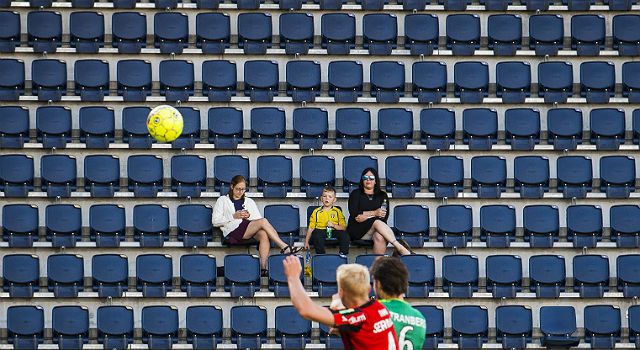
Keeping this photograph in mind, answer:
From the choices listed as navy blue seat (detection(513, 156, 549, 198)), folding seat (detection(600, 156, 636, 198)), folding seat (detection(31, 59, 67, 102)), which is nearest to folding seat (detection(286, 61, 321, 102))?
navy blue seat (detection(513, 156, 549, 198))

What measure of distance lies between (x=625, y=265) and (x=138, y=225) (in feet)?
20.0

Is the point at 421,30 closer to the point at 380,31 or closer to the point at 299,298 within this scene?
the point at 380,31

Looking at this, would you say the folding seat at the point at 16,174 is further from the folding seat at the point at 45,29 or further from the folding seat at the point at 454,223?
the folding seat at the point at 454,223

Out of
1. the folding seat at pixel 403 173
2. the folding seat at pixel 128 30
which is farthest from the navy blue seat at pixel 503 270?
the folding seat at pixel 128 30

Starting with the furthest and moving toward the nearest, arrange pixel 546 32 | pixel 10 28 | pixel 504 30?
pixel 546 32, pixel 504 30, pixel 10 28

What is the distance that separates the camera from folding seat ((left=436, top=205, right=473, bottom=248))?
16.1 m

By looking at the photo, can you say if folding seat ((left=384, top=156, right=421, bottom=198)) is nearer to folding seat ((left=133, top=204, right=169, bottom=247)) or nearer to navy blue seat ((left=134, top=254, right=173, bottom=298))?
folding seat ((left=133, top=204, right=169, bottom=247))

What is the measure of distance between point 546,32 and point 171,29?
5126 mm

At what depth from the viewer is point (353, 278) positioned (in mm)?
6383

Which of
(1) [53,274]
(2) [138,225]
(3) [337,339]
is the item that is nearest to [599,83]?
(3) [337,339]

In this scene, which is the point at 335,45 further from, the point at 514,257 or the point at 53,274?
the point at 53,274

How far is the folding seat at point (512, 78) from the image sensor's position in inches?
673

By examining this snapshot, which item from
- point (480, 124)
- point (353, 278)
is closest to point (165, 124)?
point (480, 124)

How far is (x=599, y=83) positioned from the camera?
56.4 ft
